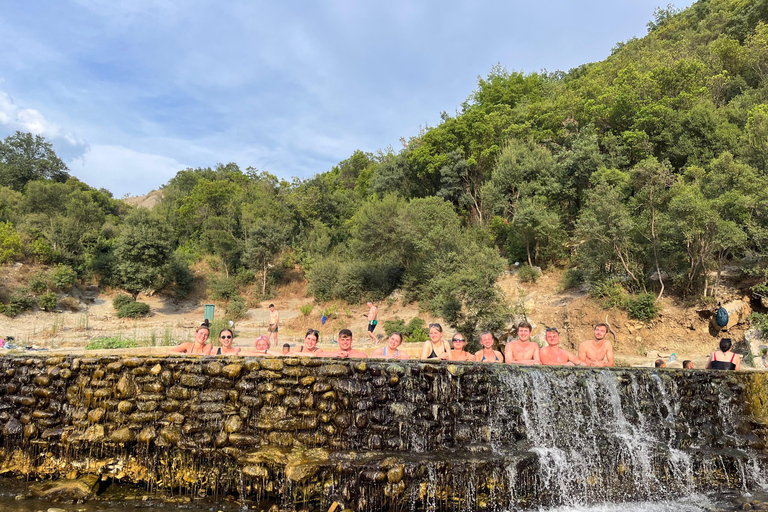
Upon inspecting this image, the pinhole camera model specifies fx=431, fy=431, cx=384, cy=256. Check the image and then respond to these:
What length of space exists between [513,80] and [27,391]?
37.0 metres

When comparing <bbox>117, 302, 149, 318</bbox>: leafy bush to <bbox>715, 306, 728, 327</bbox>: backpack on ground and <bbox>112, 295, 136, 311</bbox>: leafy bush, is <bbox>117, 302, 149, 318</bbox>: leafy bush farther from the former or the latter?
<bbox>715, 306, 728, 327</bbox>: backpack on ground

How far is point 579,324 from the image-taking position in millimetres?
15836

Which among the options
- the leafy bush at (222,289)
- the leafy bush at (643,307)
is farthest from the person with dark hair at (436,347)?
the leafy bush at (222,289)

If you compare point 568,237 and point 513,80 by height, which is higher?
point 513,80

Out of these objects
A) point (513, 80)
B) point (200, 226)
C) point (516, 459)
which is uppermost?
point (513, 80)

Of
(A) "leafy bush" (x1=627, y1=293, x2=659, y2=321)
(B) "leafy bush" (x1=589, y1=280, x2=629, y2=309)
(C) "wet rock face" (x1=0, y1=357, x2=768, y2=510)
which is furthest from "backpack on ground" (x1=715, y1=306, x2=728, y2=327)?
(C) "wet rock face" (x1=0, y1=357, x2=768, y2=510)

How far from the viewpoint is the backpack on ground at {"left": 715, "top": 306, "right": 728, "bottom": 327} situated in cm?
1241

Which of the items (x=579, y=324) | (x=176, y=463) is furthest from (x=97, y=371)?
(x=579, y=324)

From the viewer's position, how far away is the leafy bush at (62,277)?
22.5 meters

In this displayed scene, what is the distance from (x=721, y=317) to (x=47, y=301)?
26.8 meters

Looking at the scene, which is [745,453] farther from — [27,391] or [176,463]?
[27,391]

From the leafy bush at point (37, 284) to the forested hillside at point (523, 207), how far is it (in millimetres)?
645

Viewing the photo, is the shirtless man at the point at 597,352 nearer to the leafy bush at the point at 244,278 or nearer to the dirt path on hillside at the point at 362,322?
the dirt path on hillside at the point at 362,322

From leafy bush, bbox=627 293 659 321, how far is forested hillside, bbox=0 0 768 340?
119 mm
